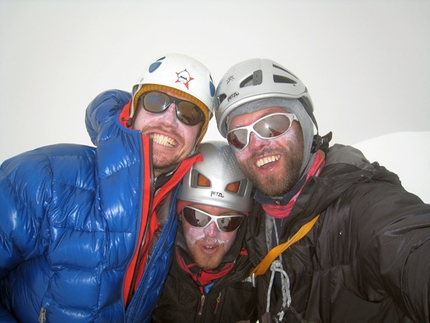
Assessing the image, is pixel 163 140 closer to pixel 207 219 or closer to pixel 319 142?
pixel 207 219

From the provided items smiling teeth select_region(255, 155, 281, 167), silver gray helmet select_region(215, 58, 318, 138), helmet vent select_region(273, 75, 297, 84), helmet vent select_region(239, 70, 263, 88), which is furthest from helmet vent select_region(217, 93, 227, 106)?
smiling teeth select_region(255, 155, 281, 167)

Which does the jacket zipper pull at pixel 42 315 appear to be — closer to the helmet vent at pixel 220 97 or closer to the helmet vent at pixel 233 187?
the helmet vent at pixel 233 187

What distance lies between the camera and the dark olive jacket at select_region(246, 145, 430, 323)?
36.0 inches

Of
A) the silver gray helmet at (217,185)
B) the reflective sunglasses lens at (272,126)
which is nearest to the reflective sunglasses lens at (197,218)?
the silver gray helmet at (217,185)

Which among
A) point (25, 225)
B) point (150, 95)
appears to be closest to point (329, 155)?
point (150, 95)

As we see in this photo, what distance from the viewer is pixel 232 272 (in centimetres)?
225

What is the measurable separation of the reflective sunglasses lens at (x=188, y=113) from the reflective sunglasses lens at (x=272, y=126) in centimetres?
54

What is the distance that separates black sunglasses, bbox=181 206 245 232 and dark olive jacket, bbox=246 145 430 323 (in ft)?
2.06

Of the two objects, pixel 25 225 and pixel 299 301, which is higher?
pixel 25 225

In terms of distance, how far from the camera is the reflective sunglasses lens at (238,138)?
1.90 meters

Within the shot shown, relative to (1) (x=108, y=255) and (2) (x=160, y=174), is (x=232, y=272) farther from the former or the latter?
(1) (x=108, y=255)

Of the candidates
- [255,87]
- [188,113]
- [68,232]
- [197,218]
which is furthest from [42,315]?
[255,87]

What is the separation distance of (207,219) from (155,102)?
115 cm

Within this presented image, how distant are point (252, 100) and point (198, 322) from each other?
204 centimetres
